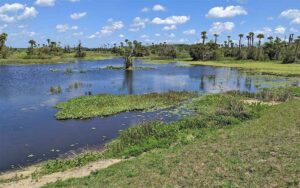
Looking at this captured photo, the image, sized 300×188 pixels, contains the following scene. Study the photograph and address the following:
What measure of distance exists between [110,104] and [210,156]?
22.9 meters

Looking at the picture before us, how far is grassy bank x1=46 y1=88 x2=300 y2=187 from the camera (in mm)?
14109

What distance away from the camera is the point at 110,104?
38781 millimetres

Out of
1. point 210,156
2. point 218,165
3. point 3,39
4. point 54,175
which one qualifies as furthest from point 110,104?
point 3,39

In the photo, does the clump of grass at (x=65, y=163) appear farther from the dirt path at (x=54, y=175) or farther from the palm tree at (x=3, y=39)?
the palm tree at (x=3, y=39)

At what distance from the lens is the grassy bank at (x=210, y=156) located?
46.3 ft

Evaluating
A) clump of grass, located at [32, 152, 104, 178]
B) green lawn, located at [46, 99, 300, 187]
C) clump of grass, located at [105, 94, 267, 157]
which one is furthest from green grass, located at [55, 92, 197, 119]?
green lawn, located at [46, 99, 300, 187]

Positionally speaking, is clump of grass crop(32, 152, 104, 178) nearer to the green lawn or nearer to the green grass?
the green lawn

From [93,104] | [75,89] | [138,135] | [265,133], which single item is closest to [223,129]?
[265,133]

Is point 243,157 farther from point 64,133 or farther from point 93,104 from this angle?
point 93,104

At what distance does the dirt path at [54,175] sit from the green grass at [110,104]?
46.9 ft

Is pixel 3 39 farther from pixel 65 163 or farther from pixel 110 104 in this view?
pixel 65 163

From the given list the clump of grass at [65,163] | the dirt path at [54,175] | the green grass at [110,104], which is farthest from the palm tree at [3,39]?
the dirt path at [54,175]

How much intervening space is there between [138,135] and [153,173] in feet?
27.5

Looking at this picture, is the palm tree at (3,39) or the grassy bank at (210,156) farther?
the palm tree at (3,39)
